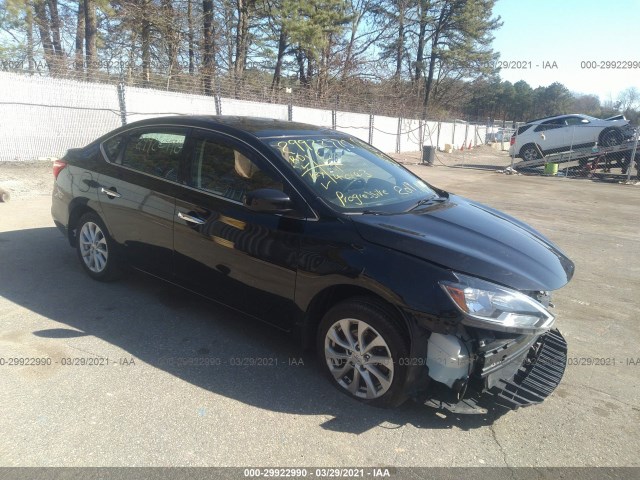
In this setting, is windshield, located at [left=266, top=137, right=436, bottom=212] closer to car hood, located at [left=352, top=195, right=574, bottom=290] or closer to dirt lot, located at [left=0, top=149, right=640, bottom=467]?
car hood, located at [left=352, top=195, right=574, bottom=290]

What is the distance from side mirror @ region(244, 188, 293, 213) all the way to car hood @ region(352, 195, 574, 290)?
1.58 ft

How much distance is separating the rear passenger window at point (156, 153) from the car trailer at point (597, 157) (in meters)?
17.7

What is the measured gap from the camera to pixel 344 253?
2979 mm

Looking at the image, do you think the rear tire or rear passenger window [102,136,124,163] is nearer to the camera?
rear passenger window [102,136,124,163]

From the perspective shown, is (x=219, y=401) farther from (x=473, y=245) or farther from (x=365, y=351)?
(x=473, y=245)

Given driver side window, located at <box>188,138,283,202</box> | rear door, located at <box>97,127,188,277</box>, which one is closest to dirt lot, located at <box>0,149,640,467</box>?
rear door, located at <box>97,127,188,277</box>

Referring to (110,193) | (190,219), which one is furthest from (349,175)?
(110,193)

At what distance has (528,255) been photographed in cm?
319

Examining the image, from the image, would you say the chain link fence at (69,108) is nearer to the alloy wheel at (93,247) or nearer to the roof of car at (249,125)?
the alloy wheel at (93,247)

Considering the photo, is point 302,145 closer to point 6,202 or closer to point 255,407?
point 255,407

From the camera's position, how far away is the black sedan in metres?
2.74

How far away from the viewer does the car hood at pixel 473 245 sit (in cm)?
283

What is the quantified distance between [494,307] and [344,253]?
92 cm

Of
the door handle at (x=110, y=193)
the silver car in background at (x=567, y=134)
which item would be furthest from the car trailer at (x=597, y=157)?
the door handle at (x=110, y=193)
